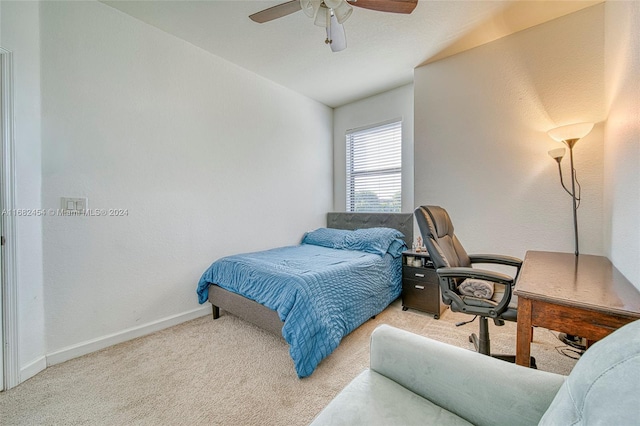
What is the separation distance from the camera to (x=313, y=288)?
1.84 m

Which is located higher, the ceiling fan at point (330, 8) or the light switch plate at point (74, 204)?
the ceiling fan at point (330, 8)

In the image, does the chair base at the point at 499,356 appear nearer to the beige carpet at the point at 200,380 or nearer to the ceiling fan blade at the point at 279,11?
the beige carpet at the point at 200,380

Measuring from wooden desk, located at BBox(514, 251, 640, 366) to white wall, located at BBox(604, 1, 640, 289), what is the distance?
135 mm

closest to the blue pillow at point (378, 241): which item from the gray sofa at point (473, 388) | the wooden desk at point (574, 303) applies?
the wooden desk at point (574, 303)

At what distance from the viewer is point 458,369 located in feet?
Result: 2.88

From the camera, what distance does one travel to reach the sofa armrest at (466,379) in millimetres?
759

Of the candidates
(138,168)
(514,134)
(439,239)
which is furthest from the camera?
(514,134)

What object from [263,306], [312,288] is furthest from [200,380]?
[312,288]

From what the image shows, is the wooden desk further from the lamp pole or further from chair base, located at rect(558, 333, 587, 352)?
chair base, located at rect(558, 333, 587, 352)

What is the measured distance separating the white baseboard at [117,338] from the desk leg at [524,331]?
2.71m

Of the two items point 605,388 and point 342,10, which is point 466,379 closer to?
point 605,388

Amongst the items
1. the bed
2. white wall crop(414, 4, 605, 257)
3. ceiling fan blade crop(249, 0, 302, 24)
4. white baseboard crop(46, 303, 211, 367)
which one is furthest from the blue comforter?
ceiling fan blade crop(249, 0, 302, 24)

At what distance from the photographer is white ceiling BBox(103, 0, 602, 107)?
207 cm

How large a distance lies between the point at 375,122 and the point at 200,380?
143 inches
